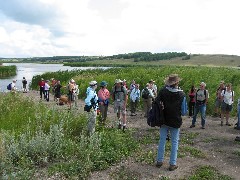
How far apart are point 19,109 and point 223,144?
795 centimetres

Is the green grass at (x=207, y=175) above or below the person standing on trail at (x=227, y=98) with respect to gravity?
below

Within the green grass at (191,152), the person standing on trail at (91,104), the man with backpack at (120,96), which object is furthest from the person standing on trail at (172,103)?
the man with backpack at (120,96)

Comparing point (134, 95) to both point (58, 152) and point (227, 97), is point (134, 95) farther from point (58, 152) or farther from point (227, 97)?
point (58, 152)

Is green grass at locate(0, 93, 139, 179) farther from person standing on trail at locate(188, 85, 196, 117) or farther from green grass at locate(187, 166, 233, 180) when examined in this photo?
person standing on trail at locate(188, 85, 196, 117)

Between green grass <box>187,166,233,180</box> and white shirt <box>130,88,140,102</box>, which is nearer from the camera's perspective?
green grass <box>187,166,233,180</box>

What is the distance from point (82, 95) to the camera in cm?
2714

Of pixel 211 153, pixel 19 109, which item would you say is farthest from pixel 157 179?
pixel 19 109

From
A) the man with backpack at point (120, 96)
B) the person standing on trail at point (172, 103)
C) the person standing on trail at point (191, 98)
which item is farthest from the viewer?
the person standing on trail at point (191, 98)

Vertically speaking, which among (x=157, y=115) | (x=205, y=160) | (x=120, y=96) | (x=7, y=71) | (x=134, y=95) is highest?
(x=157, y=115)

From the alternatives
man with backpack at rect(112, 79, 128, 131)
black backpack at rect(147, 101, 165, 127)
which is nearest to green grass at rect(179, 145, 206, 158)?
black backpack at rect(147, 101, 165, 127)

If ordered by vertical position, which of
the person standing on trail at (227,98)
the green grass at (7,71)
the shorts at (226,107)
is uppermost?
the person standing on trail at (227,98)

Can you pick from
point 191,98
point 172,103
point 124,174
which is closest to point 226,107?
point 191,98

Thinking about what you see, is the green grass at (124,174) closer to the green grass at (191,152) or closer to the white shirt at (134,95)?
the green grass at (191,152)

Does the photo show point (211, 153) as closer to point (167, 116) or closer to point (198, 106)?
point (167, 116)
